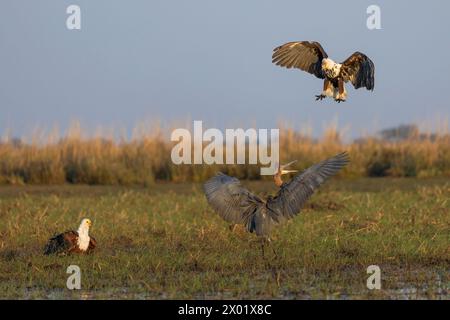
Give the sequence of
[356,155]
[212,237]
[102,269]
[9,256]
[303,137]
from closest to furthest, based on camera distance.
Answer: [102,269], [9,256], [212,237], [356,155], [303,137]

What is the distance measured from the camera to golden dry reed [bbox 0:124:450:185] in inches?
663

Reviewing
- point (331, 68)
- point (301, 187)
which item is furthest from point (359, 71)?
point (301, 187)

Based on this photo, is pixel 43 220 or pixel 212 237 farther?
pixel 43 220

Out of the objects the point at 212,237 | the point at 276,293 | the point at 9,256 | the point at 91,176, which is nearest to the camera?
the point at 276,293

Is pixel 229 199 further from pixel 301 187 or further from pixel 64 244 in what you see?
pixel 64 244

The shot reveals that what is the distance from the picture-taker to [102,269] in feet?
25.7

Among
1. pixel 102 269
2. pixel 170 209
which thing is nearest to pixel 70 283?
pixel 102 269

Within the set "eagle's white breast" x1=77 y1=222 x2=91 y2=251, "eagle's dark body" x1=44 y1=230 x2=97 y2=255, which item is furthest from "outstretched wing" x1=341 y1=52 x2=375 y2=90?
"eagle's dark body" x1=44 y1=230 x2=97 y2=255

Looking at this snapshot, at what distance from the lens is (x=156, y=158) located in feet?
57.4

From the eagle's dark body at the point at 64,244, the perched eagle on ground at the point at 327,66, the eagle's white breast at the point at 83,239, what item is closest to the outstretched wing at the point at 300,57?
the perched eagle on ground at the point at 327,66

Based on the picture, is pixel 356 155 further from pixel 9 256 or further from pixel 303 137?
pixel 9 256

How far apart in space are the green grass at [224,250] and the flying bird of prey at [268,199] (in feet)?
1.18

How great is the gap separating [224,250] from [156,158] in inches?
351

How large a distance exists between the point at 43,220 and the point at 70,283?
3602 millimetres
